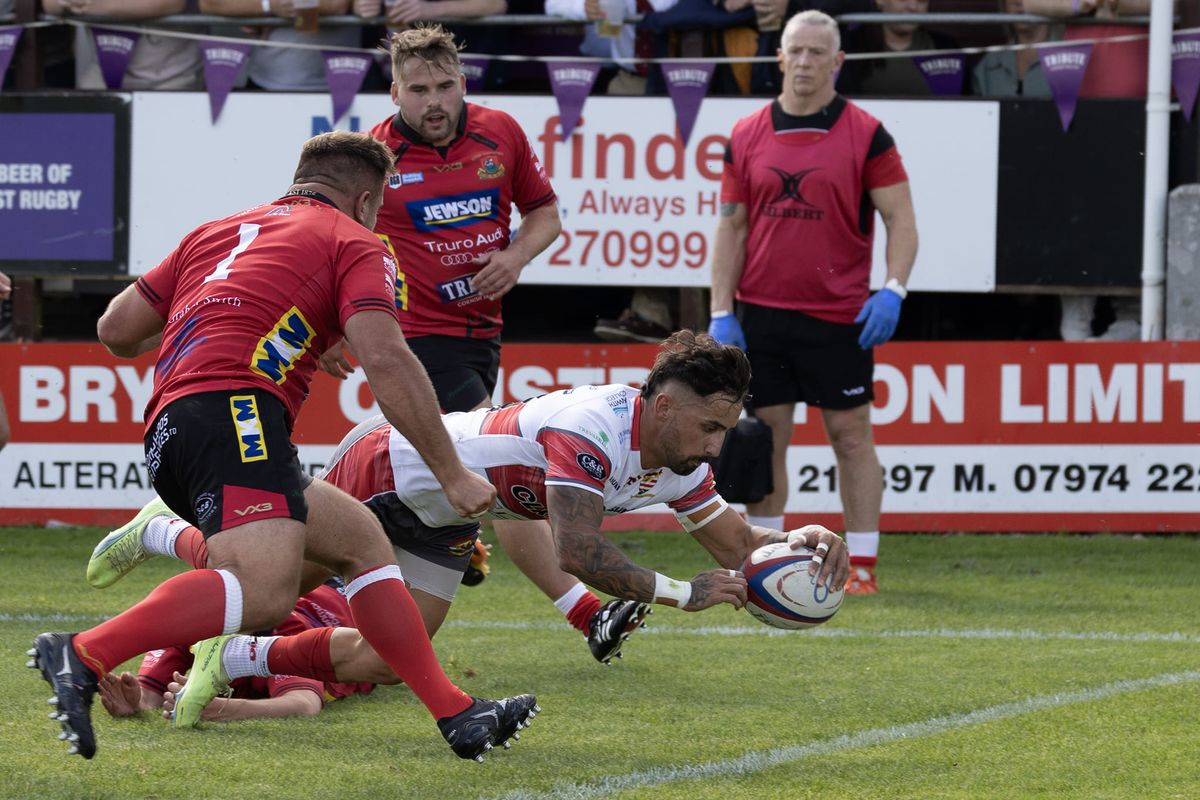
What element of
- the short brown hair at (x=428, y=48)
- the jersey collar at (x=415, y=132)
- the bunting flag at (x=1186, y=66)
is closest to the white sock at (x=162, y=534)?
the jersey collar at (x=415, y=132)

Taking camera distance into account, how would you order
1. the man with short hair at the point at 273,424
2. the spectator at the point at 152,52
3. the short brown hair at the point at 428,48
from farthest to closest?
the spectator at the point at 152,52 < the short brown hair at the point at 428,48 < the man with short hair at the point at 273,424

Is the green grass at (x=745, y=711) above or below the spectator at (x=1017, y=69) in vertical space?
below

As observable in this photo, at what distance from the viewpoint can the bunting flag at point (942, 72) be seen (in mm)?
11141

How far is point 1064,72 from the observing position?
10.8 meters

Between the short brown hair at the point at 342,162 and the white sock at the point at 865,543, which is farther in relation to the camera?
the white sock at the point at 865,543

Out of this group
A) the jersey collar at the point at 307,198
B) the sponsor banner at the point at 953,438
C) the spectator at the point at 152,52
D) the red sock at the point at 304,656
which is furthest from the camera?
the spectator at the point at 152,52

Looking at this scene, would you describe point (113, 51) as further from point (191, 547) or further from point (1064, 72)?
point (191, 547)

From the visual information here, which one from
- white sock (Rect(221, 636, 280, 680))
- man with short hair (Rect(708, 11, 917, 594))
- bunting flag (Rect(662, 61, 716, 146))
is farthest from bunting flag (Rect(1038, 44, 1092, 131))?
white sock (Rect(221, 636, 280, 680))

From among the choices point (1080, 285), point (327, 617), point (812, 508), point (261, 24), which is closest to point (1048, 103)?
point (1080, 285)

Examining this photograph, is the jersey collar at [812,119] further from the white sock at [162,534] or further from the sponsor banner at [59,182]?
the sponsor banner at [59,182]

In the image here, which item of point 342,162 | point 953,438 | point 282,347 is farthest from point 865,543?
point 282,347

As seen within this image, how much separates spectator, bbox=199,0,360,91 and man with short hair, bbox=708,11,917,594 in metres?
4.06

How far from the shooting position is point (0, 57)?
11.0 meters

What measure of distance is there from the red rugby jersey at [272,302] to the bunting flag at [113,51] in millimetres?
6889
